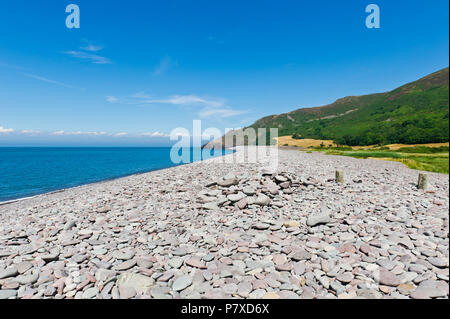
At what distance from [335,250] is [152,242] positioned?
18.2 feet

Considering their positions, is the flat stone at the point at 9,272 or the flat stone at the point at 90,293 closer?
the flat stone at the point at 90,293

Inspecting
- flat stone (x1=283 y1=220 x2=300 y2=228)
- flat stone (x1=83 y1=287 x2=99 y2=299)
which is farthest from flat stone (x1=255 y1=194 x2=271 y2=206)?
flat stone (x1=83 y1=287 x2=99 y2=299)

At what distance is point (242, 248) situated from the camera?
639 centimetres

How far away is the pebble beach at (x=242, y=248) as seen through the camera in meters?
4.70

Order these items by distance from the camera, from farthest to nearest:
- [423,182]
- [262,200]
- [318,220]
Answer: [262,200] → [423,182] → [318,220]

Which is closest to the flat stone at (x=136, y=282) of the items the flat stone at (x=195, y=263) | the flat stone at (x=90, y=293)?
the flat stone at (x=90, y=293)

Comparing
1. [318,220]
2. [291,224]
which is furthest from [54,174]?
[318,220]

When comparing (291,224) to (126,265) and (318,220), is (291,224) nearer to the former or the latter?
(318,220)

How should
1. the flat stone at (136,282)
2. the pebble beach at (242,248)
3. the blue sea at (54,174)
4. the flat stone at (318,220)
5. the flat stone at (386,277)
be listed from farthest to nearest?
the blue sea at (54,174)
the flat stone at (318,220)
the flat stone at (136,282)
the pebble beach at (242,248)
the flat stone at (386,277)

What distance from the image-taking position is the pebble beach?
4.70 meters

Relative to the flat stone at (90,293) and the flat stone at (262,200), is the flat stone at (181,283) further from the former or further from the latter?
the flat stone at (262,200)

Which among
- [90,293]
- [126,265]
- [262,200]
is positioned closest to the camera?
[90,293]

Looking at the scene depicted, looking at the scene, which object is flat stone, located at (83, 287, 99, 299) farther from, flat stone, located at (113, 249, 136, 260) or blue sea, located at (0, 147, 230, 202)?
blue sea, located at (0, 147, 230, 202)
